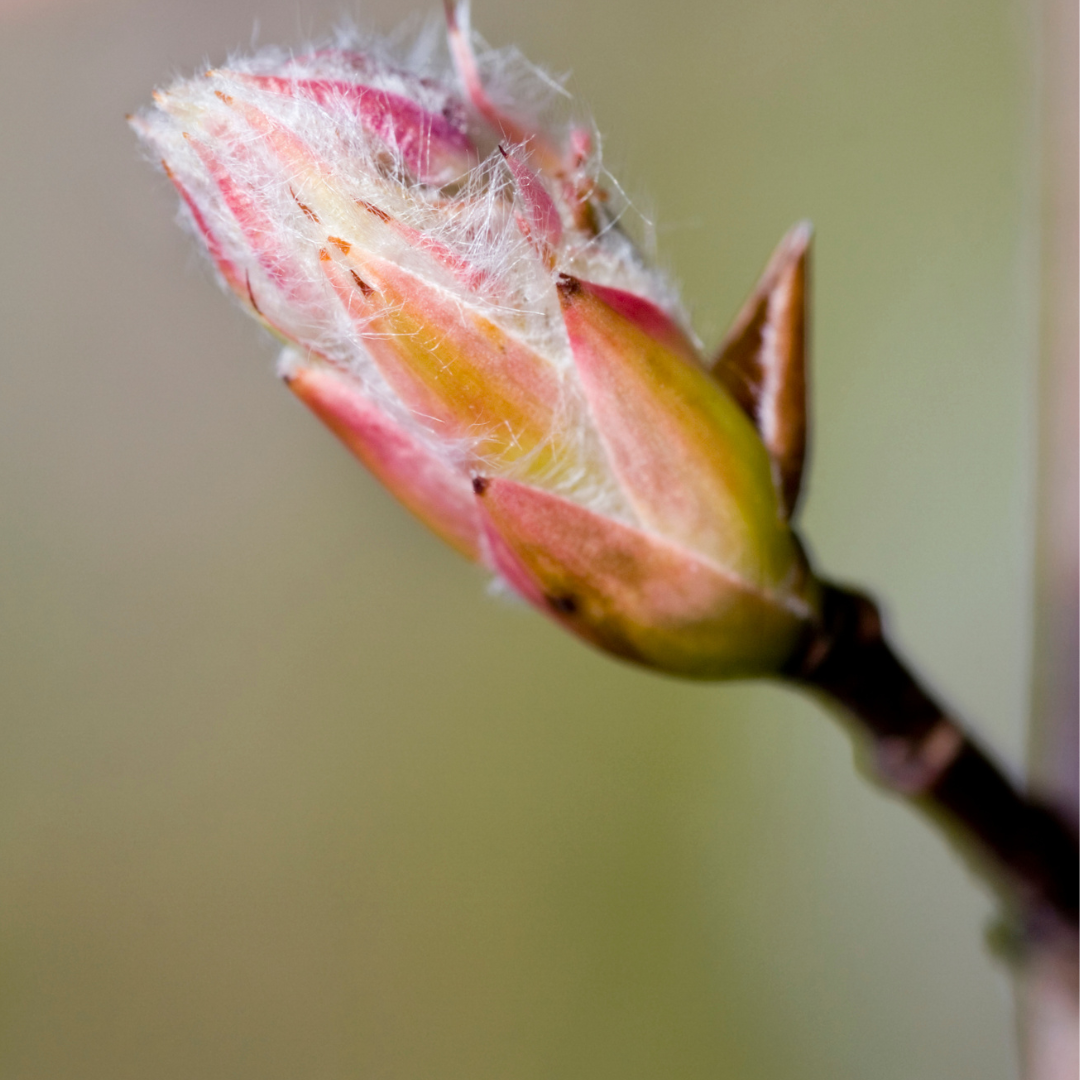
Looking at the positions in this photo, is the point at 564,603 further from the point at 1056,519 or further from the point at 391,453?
the point at 1056,519

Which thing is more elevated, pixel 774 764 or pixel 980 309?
pixel 980 309

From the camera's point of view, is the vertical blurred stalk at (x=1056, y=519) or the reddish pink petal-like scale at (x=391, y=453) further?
the vertical blurred stalk at (x=1056, y=519)

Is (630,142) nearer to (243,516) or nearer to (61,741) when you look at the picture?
(243,516)

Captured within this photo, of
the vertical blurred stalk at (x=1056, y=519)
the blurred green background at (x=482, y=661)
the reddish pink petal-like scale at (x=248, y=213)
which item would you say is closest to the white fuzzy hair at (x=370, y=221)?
the reddish pink petal-like scale at (x=248, y=213)

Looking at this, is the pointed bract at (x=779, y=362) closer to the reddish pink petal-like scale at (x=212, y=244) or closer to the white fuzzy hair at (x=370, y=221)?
the white fuzzy hair at (x=370, y=221)

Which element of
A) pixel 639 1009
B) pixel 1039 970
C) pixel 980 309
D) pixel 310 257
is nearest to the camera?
pixel 310 257

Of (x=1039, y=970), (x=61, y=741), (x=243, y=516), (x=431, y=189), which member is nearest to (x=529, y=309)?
(x=431, y=189)
